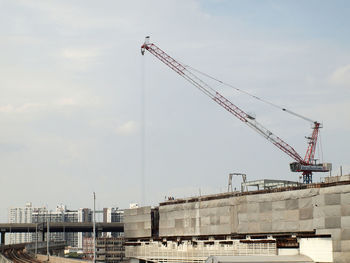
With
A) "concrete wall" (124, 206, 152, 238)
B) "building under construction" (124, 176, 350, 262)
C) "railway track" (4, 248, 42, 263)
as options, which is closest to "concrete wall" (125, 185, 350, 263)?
"building under construction" (124, 176, 350, 262)

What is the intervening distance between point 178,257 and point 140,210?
14192 mm

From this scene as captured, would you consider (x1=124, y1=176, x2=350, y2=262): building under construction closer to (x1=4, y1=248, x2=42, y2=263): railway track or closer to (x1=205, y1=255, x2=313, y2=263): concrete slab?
(x1=205, y1=255, x2=313, y2=263): concrete slab

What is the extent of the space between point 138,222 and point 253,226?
33077 millimetres

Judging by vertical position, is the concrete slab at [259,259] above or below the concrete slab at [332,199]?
below

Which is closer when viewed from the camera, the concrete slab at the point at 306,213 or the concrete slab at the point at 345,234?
the concrete slab at the point at 345,234

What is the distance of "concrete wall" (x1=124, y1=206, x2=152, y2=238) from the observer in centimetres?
10044

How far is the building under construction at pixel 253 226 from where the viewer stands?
64.8m

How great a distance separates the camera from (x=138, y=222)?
103500 millimetres

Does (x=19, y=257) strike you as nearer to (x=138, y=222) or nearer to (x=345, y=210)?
(x=138, y=222)

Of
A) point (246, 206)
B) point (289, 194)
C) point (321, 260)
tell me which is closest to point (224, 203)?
point (246, 206)

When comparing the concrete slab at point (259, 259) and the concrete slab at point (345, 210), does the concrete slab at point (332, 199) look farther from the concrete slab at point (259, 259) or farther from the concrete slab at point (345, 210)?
the concrete slab at point (259, 259)

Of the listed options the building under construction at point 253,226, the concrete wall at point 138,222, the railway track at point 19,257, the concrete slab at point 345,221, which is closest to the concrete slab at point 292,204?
the building under construction at point 253,226

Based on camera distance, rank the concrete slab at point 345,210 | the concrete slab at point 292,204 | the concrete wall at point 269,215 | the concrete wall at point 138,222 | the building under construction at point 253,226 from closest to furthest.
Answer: the concrete slab at point 345,210 → the concrete wall at point 269,215 → the building under construction at point 253,226 → the concrete slab at point 292,204 → the concrete wall at point 138,222

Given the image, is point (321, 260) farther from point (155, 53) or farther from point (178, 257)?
point (155, 53)
